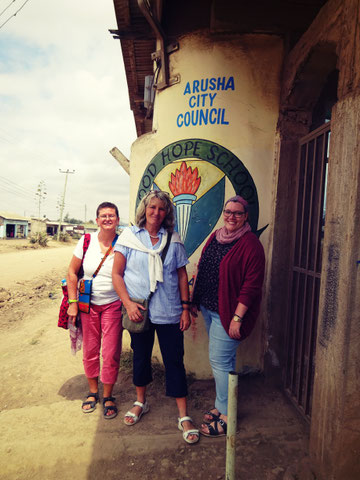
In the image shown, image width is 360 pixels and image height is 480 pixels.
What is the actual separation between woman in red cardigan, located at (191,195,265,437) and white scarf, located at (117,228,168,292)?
414 millimetres

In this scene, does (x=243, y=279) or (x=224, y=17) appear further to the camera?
(x=224, y=17)

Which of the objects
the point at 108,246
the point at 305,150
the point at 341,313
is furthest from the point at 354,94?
the point at 108,246

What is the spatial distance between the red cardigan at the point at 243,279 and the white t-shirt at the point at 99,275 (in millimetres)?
1011

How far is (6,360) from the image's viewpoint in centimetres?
399

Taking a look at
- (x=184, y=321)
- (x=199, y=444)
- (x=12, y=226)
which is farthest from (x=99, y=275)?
(x=12, y=226)

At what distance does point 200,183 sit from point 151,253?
117 centimetres

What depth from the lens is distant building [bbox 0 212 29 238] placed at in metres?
34.6

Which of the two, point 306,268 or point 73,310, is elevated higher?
point 306,268

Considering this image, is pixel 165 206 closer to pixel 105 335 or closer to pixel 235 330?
pixel 235 330

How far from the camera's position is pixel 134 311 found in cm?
232

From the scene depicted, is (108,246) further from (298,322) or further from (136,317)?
(298,322)

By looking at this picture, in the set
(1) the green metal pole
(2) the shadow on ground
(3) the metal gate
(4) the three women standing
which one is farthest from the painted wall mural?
(1) the green metal pole

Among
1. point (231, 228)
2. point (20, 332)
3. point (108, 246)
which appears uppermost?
point (231, 228)

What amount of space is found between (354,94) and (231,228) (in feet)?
3.84
